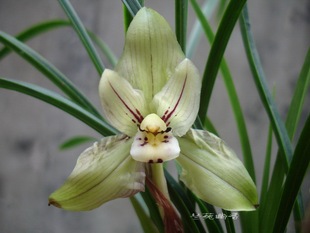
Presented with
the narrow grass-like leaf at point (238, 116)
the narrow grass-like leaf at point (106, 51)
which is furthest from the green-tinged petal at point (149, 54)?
the narrow grass-like leaf at point (106, 51)

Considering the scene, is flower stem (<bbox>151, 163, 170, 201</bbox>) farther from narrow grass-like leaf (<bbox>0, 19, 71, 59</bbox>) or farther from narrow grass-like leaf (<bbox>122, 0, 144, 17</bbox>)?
narrow grass-like leaf (<bbox>0, 19, 71, 59</bbox>)

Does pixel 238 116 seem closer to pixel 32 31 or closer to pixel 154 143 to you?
pixel 154 143

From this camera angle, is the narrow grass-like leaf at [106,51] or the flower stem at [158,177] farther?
the narrow grass-like leaf at [106,51]

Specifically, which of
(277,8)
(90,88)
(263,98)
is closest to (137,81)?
(263,98)

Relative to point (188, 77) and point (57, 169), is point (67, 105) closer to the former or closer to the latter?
point (188, 77)

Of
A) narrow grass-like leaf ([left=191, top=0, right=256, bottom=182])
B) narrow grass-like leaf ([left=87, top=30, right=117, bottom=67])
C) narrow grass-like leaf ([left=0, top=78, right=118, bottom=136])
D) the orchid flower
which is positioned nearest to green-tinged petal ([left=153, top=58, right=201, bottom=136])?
the orchid flower

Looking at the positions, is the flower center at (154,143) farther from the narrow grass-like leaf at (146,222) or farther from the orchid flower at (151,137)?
the narrow grass-like leaf at (146,222)

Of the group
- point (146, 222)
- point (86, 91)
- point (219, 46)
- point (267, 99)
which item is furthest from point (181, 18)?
point (86, 91)
